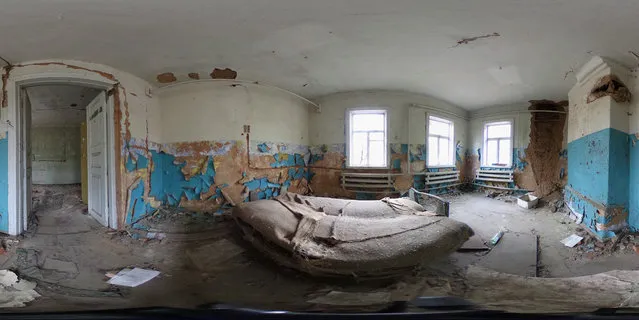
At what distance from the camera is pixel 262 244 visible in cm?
169

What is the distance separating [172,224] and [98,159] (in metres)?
1.19

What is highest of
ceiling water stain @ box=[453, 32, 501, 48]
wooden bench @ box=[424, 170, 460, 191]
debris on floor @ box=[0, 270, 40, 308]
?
ceiling water stain @ box=[453, 32, 501, 48]

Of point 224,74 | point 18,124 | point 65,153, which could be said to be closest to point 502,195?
point 224,74

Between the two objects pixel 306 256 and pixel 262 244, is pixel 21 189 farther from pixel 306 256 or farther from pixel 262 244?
pixel 306 256

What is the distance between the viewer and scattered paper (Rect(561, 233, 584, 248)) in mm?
1883

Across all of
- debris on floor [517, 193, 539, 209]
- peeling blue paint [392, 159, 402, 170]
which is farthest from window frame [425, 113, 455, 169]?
debris on floor [517, 193, 539, 209]

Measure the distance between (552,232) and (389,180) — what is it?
1370mm

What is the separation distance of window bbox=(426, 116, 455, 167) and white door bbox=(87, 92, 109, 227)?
3537mm

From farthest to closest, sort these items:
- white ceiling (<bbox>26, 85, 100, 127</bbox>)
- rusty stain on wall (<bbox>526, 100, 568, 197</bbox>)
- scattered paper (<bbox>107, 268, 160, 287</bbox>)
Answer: white ceiling (<bbox>26, 85, 100, 127</bbox>) → rusty stain on wall (<bbox>526, 100, 568, 197</bbox>) → scattered paper (<bbox>107, 268, 160, 287</bbox>)

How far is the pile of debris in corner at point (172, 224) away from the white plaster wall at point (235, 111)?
694mm

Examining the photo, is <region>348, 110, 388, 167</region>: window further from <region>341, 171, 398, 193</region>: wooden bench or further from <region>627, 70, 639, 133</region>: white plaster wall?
<region>627, 70, 639, 133</region>: white plaster wall

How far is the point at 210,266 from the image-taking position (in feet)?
4.97

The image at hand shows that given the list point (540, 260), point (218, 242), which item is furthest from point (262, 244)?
point (540, 260)

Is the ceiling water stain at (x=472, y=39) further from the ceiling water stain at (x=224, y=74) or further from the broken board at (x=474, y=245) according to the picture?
the ceiling water stain at (x=224, y=74)
